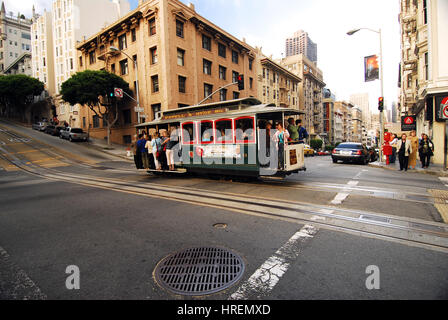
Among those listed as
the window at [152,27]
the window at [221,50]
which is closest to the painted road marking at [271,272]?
the window at [152,27]

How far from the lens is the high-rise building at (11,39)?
68.6 m

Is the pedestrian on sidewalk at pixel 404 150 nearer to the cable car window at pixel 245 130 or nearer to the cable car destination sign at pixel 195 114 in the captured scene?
the cable car window at pixel 245 130

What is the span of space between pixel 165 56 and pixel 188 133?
18.7 m

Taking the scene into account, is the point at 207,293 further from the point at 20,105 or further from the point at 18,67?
the point at 18,67

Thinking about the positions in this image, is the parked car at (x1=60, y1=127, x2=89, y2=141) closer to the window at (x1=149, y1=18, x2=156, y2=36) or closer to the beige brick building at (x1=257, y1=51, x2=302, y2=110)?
the window at (x1=149, y1=18, x2=156, y2=36)

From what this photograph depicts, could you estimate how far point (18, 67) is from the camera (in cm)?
6581

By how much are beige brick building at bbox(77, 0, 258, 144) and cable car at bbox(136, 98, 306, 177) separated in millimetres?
16587

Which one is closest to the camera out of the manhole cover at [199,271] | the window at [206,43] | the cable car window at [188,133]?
the manhole cover at [199,271]

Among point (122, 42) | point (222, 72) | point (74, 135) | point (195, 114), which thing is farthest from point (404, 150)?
point (74, 135)

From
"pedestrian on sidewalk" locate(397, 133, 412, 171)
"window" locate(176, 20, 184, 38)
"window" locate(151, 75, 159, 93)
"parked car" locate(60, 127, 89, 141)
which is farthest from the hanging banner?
"parked car" locate(60, 127, 89, 141)

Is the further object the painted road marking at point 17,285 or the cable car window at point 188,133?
the cable car window at point 188,133

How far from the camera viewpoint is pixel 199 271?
9.70ft

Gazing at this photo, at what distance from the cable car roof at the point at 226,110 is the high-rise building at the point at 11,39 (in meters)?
80.6
